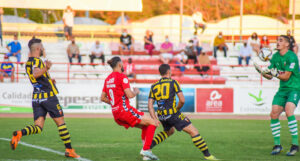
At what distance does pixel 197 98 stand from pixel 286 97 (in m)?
11.1

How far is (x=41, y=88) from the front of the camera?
27.3 ft

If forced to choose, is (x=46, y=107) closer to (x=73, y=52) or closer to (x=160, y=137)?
(x=160, y=137)

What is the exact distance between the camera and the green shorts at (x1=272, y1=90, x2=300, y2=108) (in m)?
9.19

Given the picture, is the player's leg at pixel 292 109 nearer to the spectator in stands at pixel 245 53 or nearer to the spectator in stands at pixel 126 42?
the spectator in stands at pixel 245 53

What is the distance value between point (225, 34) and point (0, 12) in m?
15.9

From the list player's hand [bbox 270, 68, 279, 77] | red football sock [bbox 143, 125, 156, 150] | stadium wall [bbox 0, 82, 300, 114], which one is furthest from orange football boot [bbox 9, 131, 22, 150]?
stadium wall [bbox 0, 82, 300, 114]

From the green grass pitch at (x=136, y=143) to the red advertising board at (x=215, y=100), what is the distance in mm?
4973

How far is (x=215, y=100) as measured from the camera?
20469 millimetres

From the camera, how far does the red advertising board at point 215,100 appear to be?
20391 mm

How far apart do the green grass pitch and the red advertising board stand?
497 centimetres

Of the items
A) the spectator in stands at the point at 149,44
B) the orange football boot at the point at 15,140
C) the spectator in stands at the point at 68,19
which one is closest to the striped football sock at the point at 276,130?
the orange football boot at the point at 15,140

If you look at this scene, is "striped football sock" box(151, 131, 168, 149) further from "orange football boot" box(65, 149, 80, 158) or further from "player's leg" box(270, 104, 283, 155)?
"player's leg" box(270, 104, 283, 155)

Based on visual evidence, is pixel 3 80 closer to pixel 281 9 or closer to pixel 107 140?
pixel 107 140

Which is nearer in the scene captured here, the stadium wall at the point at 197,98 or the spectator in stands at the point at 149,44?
the stadium wall at the point at 197,98
